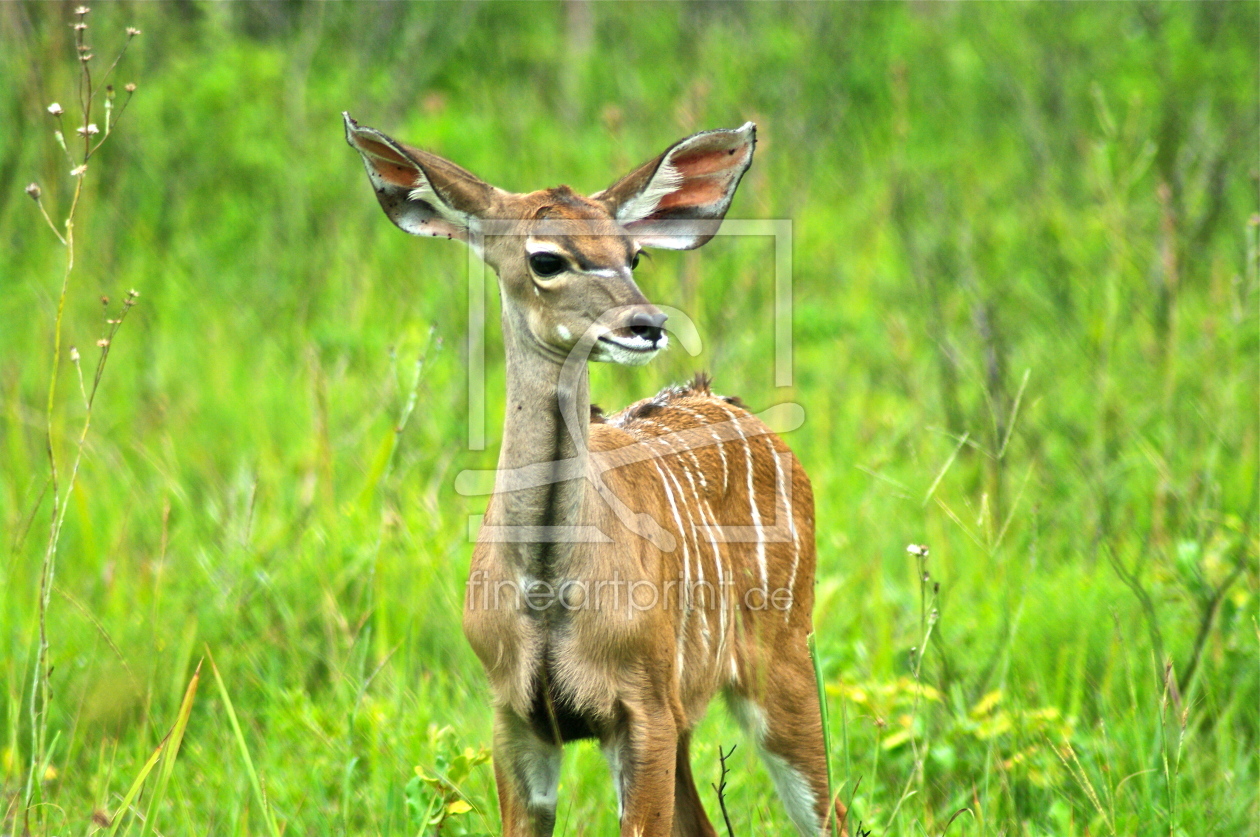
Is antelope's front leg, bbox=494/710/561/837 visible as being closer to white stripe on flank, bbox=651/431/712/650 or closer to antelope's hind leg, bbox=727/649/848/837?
white stripe on flank, bbox=651/431/712/650

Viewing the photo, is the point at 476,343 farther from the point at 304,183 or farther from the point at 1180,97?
the point at 1180,97

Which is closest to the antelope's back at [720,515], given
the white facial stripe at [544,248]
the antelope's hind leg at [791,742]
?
the antelope's hind leg at [791,742]

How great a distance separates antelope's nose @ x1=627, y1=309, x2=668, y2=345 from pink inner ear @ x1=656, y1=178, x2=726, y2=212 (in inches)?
31.7

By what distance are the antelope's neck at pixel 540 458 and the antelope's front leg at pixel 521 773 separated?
1.66 feet

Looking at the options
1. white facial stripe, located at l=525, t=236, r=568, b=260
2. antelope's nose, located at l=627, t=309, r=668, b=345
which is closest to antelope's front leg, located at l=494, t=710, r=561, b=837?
antelope's nose, located at l=627, t=309, r=668, b=345

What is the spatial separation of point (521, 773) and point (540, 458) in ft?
2.90

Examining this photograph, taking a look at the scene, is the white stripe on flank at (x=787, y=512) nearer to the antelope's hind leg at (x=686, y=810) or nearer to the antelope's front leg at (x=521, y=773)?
the antelope's hind leg at (x=686, y=810)

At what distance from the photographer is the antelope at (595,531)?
3463 millimetres

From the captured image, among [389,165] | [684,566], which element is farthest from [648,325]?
[389,165]

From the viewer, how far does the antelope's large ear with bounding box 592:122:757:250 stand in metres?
3.87

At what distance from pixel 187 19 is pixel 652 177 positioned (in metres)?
6.69

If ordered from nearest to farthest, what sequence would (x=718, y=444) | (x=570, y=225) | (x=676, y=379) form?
(x=570, y=225) < (x=718, y=444) < (x=676, y=379)

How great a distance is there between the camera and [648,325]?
333 centimetres

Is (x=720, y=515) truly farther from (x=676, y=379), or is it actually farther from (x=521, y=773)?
(x=676, y=379)
